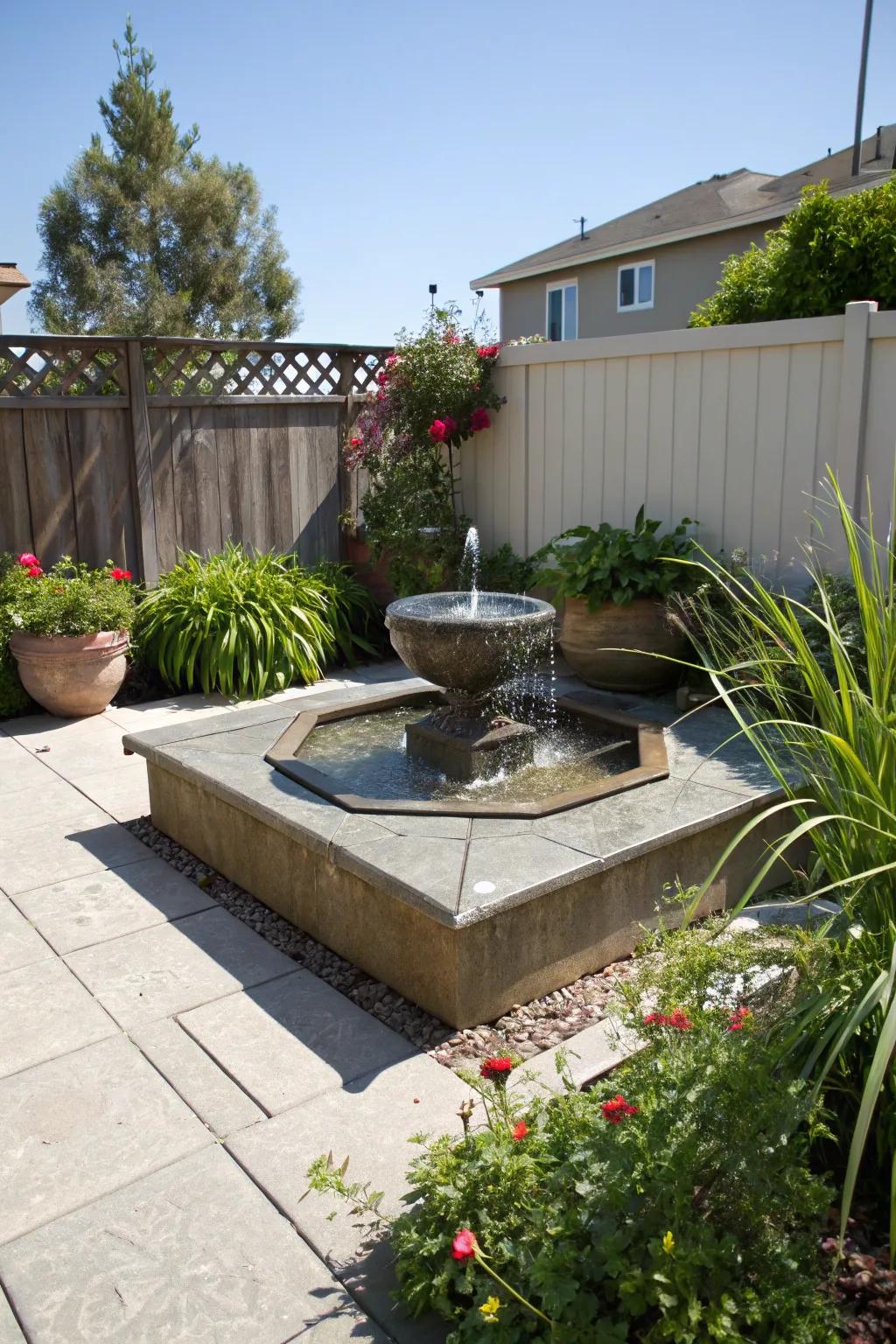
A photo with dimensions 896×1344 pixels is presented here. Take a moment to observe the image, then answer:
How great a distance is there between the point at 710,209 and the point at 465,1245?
15.7 m

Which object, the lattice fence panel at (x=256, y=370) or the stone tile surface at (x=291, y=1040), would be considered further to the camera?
the lattice fence panel at (x=256, y=370)

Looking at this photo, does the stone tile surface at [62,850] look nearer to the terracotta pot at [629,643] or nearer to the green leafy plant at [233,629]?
the green leafy plant at [233,629]

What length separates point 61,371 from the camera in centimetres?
608

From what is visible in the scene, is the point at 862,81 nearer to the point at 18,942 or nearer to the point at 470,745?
the point at 470,745

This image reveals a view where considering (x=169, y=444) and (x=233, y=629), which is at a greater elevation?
(x=169, y=444)

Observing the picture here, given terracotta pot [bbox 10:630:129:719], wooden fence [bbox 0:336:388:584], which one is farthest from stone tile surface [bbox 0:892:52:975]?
wooden fence [bbox 0:336:388:584]

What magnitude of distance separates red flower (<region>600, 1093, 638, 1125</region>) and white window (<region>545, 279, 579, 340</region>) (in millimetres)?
16489

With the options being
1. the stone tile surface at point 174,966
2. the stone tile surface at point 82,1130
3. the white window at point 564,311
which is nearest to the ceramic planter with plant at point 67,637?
the stone tile surface at point 174,966

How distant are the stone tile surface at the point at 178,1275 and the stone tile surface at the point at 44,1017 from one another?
25.0 inches

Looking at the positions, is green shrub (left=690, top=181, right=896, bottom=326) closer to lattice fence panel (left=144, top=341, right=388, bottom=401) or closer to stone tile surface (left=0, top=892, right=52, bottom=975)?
lattice fence panel (left=144, top=341, right=388, bottom=401)

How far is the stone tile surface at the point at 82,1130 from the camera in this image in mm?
2172

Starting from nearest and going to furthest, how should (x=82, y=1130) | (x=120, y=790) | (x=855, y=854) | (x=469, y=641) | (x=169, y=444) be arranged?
(x=855, y=854) → (x=82, y=1130) → (x=469, y=641) → (x=120, y=790) → (x=169, y=444)

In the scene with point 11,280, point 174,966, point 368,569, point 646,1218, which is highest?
point 11,280

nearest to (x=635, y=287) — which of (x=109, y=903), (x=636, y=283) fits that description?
(x=636, y=283)
